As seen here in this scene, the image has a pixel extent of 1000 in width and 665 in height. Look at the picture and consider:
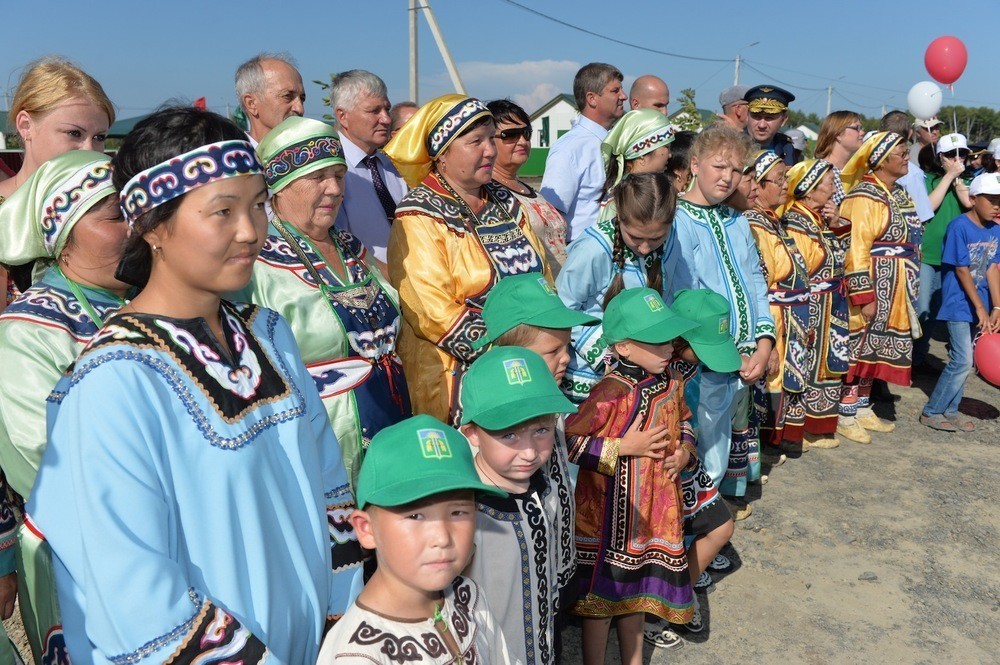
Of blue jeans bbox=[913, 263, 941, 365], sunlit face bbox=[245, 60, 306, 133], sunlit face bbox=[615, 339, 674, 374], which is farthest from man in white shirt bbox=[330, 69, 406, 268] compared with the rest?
blue jeans bbox=[913, 263, 941, 365]

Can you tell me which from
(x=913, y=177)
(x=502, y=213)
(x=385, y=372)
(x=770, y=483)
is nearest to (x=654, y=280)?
(x=502, y=213)

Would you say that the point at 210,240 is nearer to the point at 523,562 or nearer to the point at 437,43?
the point at 523,562

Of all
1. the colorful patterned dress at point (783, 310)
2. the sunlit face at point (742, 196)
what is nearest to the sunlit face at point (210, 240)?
the sunlit face at point (742, 196)

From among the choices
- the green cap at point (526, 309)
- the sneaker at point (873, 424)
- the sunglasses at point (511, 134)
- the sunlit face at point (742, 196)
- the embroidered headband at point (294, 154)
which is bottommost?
the sneaker at point (873, 424)

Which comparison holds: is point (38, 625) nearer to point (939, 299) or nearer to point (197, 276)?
point (197, 276)

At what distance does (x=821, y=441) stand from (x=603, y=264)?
3152mm

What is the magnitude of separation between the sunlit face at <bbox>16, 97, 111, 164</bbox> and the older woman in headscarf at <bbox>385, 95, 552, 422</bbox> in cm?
115

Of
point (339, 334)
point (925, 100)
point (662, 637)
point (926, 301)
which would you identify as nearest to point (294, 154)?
point (339, 334)

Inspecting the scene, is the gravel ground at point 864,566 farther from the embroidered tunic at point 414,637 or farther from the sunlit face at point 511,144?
the sunlit face at point 511,144

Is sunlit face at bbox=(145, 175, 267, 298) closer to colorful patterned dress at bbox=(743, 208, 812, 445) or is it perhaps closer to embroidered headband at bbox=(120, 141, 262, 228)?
embroidered headband at bbox=(120, 141, 262, 228)

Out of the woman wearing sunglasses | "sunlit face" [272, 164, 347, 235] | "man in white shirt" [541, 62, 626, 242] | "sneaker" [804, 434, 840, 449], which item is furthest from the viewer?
"sneaker" [804, 434, 840, 449]

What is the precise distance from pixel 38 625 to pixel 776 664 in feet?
8.93

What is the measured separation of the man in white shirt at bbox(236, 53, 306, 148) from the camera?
436cm

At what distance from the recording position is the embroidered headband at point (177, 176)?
1.46 metres
